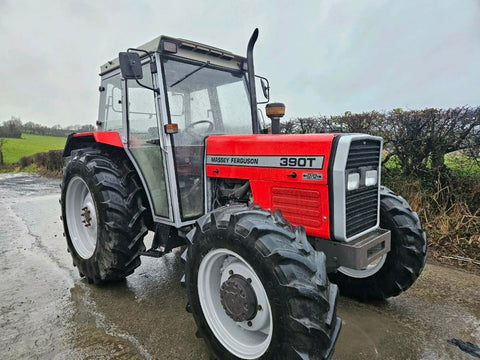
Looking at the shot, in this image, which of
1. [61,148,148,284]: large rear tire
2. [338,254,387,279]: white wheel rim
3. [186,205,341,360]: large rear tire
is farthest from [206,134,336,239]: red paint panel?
[61,148,148,284]: large rear tire

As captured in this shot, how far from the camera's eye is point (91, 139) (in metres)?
3.88

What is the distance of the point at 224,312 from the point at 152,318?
87cm

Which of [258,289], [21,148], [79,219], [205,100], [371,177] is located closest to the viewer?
[258,289]

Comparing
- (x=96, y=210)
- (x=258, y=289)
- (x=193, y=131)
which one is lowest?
(x=258, y=289)

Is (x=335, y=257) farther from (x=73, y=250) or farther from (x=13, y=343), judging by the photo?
(x=73, y=250)

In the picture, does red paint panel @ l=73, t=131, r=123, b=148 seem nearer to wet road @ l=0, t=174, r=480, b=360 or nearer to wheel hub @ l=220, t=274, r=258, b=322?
wet road @ l=0, t=174, r=480, b=360

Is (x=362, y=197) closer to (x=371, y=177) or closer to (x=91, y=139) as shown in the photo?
(x=371, y=177)

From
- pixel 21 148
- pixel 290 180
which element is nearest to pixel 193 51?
pixel 290 180

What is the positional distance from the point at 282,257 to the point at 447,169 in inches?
161

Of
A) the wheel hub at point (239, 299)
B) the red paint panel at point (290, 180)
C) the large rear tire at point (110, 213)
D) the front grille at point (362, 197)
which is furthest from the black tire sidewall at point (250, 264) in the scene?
the large rear tire at point (110, 213)

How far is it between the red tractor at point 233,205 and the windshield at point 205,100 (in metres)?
0.01

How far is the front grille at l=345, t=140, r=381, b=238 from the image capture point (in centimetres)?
223

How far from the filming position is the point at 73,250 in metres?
3.66

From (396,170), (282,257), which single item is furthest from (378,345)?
(396,170)
